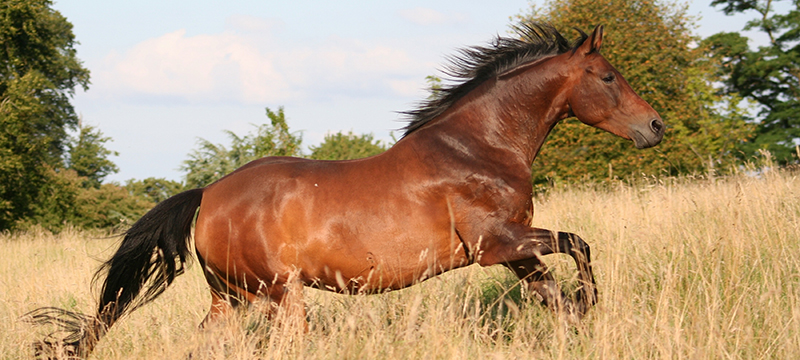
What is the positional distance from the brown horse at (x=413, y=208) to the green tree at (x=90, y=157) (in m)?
33.5

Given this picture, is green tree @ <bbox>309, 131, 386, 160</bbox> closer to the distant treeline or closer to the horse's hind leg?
the distant treeline

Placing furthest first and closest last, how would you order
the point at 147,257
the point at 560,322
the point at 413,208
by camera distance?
1. the point at 147,257
2. the point at 413,208
3. the point at 560,322

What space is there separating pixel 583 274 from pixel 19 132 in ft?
54.7

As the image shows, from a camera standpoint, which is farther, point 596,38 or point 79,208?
point 79,208

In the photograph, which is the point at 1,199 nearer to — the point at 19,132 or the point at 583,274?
the point at 19,132

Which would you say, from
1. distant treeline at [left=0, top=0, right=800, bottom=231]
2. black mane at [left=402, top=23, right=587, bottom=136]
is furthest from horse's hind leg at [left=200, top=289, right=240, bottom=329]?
distant treeline at [left=0, top=0, right=800, bottom=231]

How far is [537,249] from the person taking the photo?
3852mm

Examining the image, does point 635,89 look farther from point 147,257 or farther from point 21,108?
point 21,108

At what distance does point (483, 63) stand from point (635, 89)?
1191cm

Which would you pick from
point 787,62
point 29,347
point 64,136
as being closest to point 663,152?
point 29,347

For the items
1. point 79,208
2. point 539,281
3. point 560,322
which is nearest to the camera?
point 560,322

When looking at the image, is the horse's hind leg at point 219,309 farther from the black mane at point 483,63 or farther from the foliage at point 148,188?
the foliage at point 148,188

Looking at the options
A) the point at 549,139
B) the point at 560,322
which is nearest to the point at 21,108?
the point at 549,139

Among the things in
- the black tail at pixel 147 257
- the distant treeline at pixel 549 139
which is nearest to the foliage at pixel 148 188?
the distant treeline at pixel 549 139
